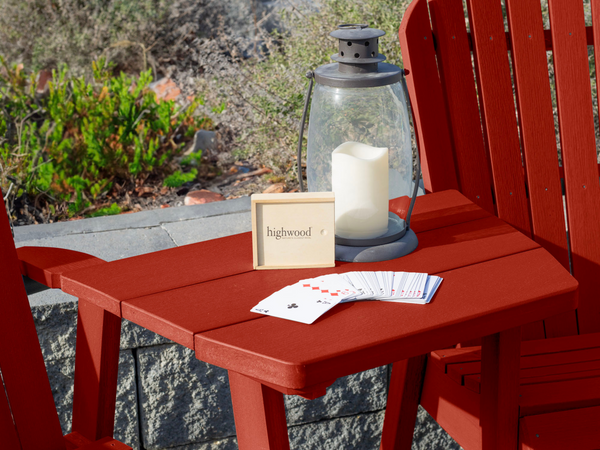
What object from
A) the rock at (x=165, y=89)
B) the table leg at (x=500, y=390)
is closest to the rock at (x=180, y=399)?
the table leg at (x=500, y=390)

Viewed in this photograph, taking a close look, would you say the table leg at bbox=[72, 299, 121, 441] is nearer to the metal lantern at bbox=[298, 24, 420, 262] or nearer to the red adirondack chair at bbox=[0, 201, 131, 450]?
the red adirondack chair at bbox=[0, 201, 131, 450]

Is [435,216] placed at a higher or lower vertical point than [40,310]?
higher

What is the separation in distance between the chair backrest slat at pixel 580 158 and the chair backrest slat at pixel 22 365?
4.53 ft

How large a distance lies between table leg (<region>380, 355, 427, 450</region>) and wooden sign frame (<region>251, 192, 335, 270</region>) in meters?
0.53

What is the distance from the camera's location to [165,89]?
4457 millimetres

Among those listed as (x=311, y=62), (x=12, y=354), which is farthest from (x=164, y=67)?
(x=12, y=354)

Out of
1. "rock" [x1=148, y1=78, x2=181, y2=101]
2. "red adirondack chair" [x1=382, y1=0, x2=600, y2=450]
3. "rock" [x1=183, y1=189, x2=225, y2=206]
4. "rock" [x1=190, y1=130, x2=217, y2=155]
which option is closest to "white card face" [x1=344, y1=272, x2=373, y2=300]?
"red adirondack chair" [x1=382, y1=0, x2=600, y2=450]

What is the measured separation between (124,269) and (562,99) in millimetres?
1274

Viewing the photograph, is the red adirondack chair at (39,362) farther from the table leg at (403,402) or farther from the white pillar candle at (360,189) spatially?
the table leg at (403,402)

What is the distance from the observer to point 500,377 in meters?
1.25

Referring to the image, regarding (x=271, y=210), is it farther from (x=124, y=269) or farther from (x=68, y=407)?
(x=68, y=407)

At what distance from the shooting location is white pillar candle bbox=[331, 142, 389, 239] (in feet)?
4.07

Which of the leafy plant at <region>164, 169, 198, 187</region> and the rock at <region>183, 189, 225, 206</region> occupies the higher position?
the leafy plant at <region>164, 169, 198, 187</region>

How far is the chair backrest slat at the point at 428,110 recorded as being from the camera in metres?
1.65
